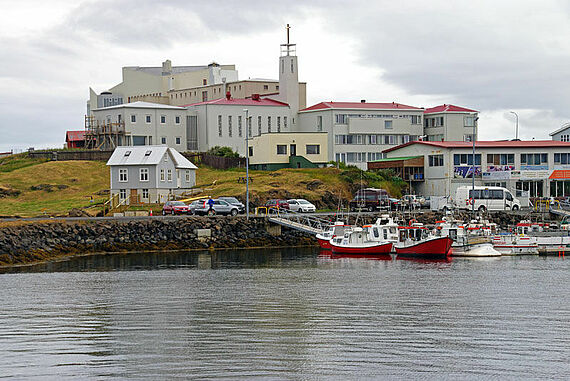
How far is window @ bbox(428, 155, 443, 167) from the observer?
283 ft

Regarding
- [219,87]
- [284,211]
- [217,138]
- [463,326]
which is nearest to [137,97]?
[219,87]

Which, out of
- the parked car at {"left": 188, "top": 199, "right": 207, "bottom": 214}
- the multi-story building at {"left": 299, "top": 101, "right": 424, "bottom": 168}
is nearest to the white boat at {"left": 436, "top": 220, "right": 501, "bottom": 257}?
the parked car at {"left": 188, "top": 199, "right": 207, "bottom": 214}

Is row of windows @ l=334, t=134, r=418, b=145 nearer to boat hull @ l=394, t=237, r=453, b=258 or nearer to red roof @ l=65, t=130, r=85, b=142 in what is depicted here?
red roof @ l=65, t=130, r=85, b=142

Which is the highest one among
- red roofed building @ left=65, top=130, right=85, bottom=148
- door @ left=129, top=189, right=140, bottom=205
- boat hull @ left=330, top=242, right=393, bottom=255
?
red roofed building @ left=65, top=130, right=85, bottom=148

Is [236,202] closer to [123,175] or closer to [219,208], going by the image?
[219,208]

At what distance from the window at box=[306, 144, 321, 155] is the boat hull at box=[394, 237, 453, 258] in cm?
3985

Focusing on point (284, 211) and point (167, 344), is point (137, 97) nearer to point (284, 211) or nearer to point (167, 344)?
point (284, 211)

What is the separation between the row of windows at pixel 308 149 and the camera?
95500 mm

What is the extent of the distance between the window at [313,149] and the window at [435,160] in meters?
14.5

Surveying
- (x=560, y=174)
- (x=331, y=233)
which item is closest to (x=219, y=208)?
(x=331, y=233)

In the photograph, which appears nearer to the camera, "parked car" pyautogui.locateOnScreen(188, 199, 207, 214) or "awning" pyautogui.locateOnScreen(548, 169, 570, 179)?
"parked car" pyautogui.locateOnScreen(188, 199, 207, 214)

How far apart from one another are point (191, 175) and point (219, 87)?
3555cm

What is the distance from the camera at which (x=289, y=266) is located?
2053 inches

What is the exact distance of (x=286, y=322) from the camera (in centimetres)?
3044
